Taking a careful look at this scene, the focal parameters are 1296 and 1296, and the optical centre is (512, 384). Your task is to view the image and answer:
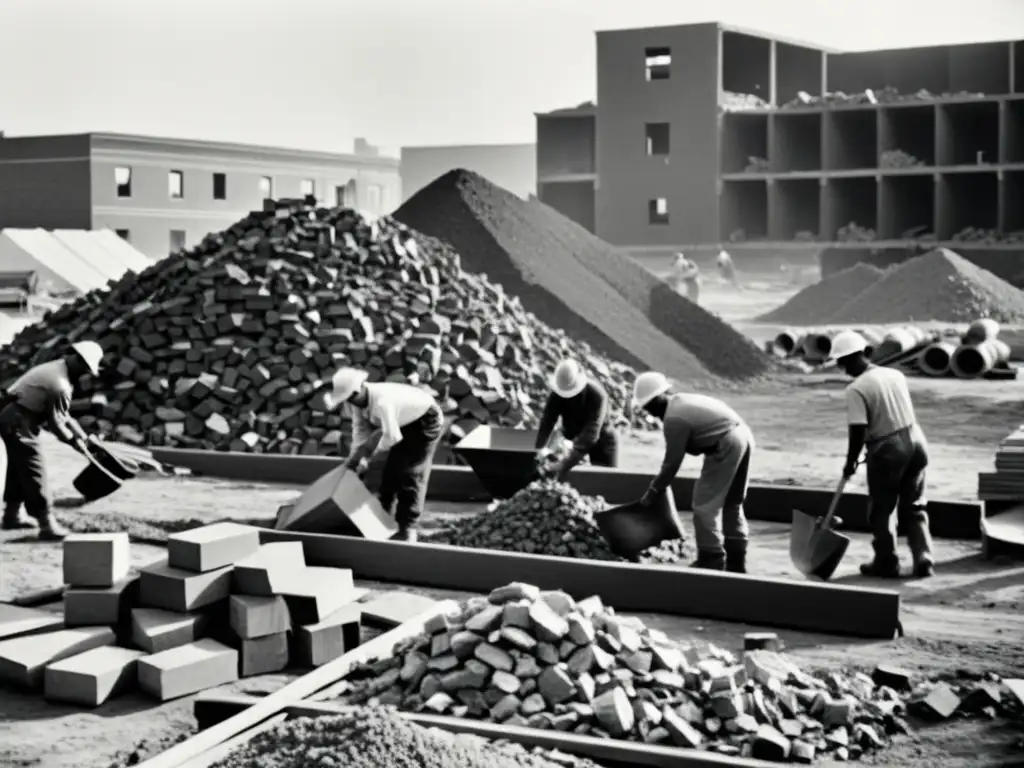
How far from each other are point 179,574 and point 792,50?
33259 mm

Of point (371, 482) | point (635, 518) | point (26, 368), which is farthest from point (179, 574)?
point (26, 368)

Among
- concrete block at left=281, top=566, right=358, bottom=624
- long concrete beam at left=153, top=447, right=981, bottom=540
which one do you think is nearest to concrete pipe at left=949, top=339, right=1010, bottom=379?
long concrete beam at left=153, top=447, right=981, bottom=540

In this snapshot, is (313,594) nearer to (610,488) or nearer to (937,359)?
(610,488)

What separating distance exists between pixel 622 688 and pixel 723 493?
2.58 metres

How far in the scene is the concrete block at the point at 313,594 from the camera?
6.91 m

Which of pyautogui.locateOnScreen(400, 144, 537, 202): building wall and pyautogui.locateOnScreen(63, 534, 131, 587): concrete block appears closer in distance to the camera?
pyautogui.locateOnScreen(63, 534, 131, 587): concrete block

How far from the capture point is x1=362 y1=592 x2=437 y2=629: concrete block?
738cm

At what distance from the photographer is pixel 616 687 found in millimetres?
5660

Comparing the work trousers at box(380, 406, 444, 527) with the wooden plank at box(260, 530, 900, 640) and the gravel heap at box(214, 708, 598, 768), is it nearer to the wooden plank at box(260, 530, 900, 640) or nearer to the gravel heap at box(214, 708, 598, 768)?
the wooden plank at box(260, 530, 900, 640)

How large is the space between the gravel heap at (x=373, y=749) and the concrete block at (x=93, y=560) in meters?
2.17

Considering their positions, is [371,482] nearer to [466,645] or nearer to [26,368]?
[466,645]

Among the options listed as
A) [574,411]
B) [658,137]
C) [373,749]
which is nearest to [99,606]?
[373,749]

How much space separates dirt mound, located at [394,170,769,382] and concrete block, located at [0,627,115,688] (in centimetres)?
1293

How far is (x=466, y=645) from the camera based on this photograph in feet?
19.6
